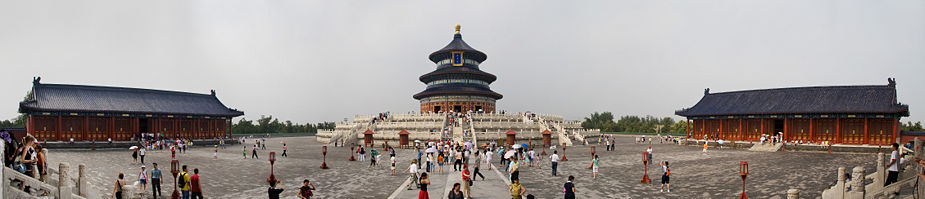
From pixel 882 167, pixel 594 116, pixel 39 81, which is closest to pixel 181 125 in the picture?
pixel 39 81

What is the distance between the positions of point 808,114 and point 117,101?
6325 cm

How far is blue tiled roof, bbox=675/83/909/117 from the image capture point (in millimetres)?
32969

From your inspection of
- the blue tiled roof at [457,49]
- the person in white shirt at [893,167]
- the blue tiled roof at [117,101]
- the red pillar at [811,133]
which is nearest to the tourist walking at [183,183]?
the person in white shirt at [893,167]

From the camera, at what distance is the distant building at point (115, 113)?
36250mm

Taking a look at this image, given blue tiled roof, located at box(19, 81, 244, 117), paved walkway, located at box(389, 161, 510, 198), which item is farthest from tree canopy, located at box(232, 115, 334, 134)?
paved walkway, located at box(389, 161, 510, 198)

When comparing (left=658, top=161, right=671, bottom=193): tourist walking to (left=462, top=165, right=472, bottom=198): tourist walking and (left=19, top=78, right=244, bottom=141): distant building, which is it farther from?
(left=19, top=78, right=244, bottom=141): distant building

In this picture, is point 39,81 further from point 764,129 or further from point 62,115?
point 764,129

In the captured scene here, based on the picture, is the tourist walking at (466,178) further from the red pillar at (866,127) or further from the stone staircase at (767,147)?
the red pillar at (866,127)

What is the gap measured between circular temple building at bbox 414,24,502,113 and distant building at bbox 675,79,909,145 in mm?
26130

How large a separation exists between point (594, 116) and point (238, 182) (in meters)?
111

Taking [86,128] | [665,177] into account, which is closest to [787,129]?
[665,177]

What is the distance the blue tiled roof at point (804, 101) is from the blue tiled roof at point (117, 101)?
2066 inches

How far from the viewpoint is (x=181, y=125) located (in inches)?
1714

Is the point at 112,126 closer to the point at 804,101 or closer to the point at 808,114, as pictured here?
the point at 808,114
